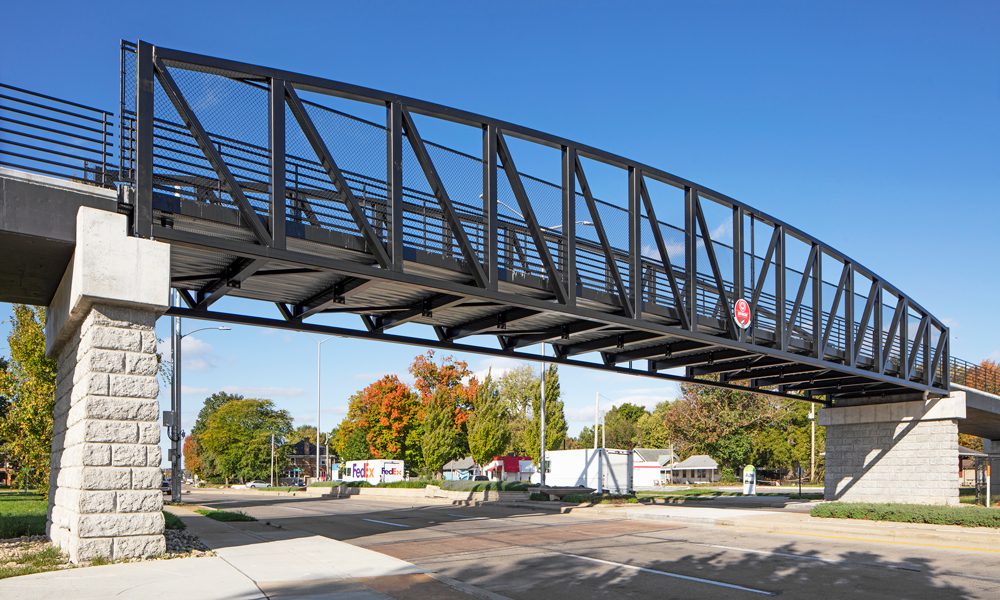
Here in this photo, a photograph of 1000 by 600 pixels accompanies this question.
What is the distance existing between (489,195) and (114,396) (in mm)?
8090

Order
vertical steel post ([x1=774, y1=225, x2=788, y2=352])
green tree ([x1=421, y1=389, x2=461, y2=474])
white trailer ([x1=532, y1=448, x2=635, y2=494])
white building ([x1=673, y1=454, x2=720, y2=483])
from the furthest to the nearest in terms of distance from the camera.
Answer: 1. white building ([x1=673, y1=454, x2=720, y2=483])
2. green tree ([x1=421, y1=389, x2=461, y2=474])
3. white trailer ([x1=532, y1=448, x2=635, y2=494])
4. vertical steel post ([x1=774, y1=225, x2=788, y2=352])

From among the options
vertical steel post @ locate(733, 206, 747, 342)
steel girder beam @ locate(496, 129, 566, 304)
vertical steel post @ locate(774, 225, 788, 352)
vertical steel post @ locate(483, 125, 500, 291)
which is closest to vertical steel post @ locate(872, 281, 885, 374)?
vertical steel post @ locate(774, 225, 788, 352)

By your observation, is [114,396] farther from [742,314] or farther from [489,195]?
[742,314]

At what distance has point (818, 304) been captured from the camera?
23.5 metres

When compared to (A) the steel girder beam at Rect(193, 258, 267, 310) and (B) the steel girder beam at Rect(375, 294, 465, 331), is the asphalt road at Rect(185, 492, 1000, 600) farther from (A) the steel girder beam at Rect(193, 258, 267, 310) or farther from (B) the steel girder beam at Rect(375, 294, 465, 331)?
(A) the steel girder beam at Rect(193, 258, 267, 310)

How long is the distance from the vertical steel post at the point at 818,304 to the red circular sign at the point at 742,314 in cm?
371

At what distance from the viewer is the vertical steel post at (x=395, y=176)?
13484 mm

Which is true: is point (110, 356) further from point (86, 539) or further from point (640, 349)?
point (640, 349)

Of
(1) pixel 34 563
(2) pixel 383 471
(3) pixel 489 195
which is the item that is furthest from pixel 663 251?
(2) pixel 383 471

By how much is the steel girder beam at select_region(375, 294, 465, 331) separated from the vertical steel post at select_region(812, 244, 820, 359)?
13.4 meters

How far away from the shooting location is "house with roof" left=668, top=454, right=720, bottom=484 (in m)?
83.3

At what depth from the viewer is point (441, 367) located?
205ft

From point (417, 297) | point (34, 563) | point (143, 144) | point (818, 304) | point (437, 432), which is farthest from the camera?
point (437, 432)

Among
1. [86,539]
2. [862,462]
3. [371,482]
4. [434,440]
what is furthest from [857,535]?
[371,482]
